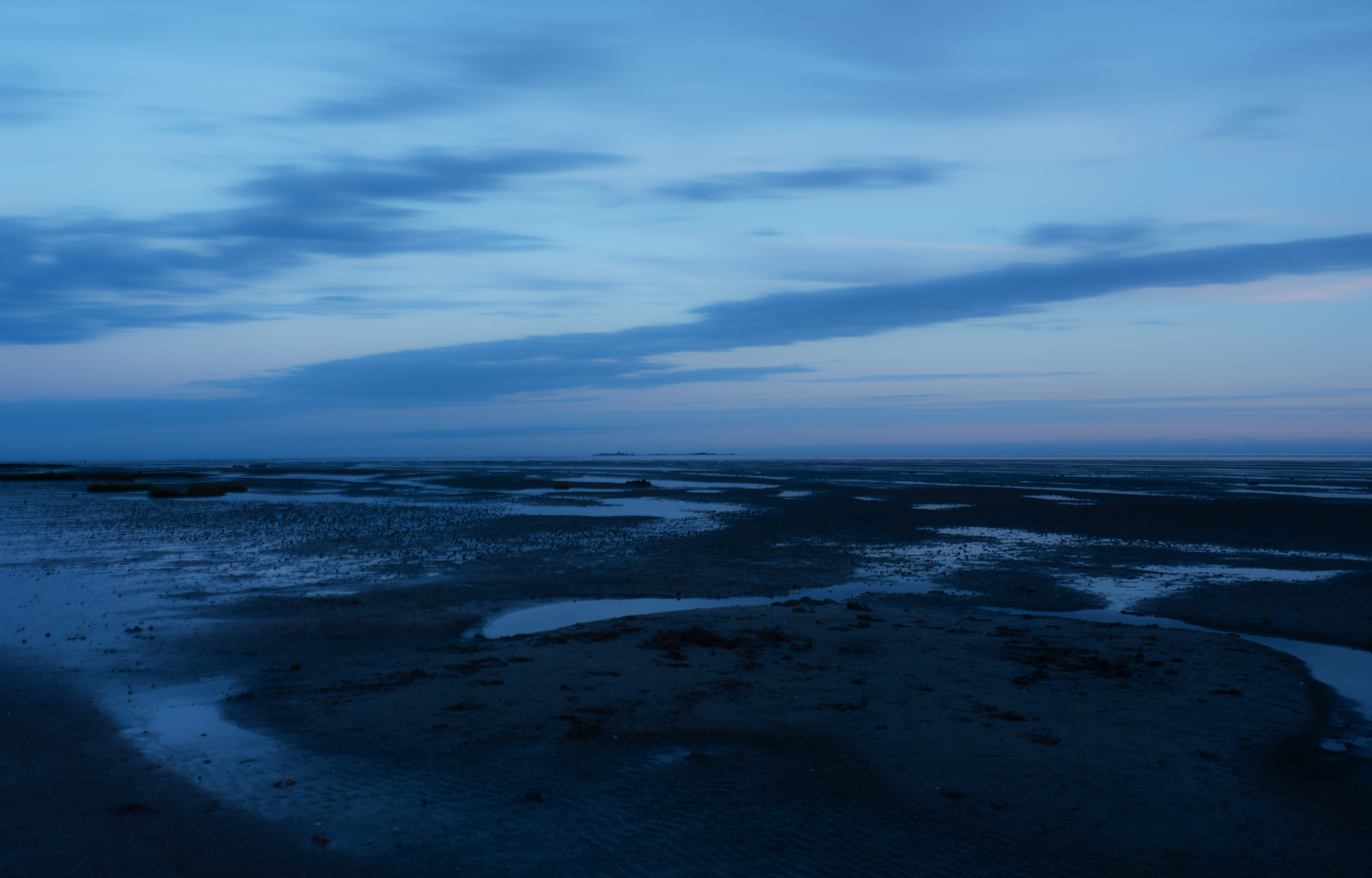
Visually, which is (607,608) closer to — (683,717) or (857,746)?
(683,717)

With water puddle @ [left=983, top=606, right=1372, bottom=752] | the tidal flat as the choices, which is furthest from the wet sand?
water puddle @ [left=983, top=606, right=1372, bottom=752]

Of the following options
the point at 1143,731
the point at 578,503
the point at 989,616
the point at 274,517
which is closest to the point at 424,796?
→ the point at 1143,731

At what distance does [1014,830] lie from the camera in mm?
7480

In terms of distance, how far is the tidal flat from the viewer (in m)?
7.20

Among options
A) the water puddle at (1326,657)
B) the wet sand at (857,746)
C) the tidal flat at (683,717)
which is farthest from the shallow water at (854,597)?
the wet sand at (857,746)

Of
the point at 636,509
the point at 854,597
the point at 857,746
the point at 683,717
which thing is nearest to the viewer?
the point at 857,746

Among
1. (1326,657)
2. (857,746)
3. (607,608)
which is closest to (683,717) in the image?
(857,746)

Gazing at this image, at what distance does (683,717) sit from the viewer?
1046 centimetres

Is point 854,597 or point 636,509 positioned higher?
point 636,509

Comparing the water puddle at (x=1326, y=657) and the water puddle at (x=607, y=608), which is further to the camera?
the water puddle at (x=607, y=608)

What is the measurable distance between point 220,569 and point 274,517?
54.6ft

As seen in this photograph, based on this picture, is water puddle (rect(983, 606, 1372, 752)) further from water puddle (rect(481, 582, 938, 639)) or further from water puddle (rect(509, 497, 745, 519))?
water puddle (rect(509, 497, 745, 519))

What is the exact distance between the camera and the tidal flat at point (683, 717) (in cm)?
720

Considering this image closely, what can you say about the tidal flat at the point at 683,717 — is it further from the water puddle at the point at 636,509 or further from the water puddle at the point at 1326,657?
the water puddle at the point at 636,509
